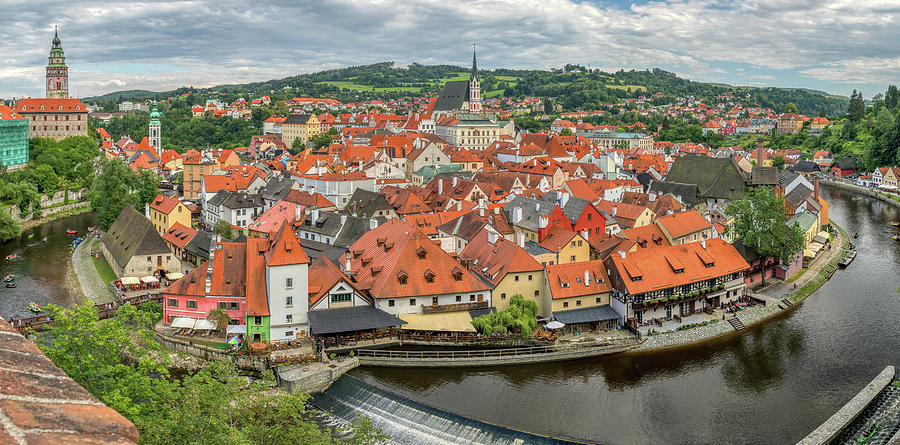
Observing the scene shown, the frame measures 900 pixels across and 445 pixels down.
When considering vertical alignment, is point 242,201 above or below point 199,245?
above

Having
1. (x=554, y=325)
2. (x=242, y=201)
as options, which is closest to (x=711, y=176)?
(x=554, y=325)

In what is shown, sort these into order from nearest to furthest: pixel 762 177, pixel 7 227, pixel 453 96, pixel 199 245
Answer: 1. pixel 199 245
2. pixel 7 227
3. pixel 762 177
4. pixel 453 96

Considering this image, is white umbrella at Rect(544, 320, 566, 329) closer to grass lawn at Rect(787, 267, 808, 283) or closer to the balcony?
the balcony

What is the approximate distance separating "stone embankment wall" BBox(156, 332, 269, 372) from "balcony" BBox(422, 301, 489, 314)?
324 inches

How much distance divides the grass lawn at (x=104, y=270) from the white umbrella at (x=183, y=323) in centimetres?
1425

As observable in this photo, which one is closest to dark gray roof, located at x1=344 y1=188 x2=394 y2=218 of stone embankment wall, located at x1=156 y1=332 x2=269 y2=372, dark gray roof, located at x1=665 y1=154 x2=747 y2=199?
stone embankment wall, located at x1=156 y1=332 x2=269 y2=372

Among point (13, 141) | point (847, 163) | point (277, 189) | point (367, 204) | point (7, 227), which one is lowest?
point (7, 227)

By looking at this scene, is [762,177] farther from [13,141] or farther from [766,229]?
[13,141]

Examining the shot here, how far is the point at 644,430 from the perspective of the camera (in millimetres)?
26203

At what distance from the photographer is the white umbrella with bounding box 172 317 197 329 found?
3346 centimetres

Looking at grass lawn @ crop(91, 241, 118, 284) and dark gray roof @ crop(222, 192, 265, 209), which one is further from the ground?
dark gray roof @ crop(222, 192, 265, 209)

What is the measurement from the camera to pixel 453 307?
35000 mm

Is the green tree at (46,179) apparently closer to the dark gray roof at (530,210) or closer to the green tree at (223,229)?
the green tree at (223,229)

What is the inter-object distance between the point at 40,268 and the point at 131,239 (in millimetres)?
8113
